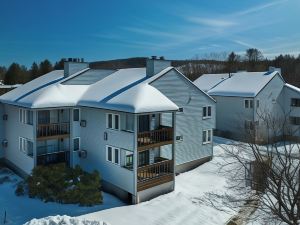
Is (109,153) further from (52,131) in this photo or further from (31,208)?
(31,208)

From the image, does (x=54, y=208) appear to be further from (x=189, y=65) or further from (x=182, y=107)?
(x=189, y=65)

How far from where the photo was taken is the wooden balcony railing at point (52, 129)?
22.0 meters

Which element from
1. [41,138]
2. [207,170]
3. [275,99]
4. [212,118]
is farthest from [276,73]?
[41,138]

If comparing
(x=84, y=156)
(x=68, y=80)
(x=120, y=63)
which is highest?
(x=120, y=63)

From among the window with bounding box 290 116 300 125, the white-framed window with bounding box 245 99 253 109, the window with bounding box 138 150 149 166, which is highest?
the white-framed window with bounding box 245 99 253 109

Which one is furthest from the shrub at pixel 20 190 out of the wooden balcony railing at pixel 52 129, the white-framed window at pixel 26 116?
the white-framed window at pixel 26 116

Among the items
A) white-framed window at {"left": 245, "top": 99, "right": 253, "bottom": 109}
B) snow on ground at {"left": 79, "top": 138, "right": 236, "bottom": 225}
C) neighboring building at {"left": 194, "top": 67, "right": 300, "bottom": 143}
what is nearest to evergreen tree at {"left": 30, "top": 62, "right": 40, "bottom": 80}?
neighboring building at {"left": 194, "top": 67, "right": 300, "bottom": 143}

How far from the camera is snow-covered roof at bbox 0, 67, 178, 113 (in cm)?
1995

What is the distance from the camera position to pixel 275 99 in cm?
3966

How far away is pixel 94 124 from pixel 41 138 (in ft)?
11.7

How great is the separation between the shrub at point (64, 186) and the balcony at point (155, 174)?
2.56 metres

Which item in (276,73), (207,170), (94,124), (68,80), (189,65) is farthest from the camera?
(189,65)

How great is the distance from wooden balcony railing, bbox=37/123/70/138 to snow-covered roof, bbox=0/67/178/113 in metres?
1.59

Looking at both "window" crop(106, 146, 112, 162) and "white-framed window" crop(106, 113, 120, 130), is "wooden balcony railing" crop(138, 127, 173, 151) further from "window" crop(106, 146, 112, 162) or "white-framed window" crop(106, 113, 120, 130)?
"window" crop(106, 146, 112, 162)
